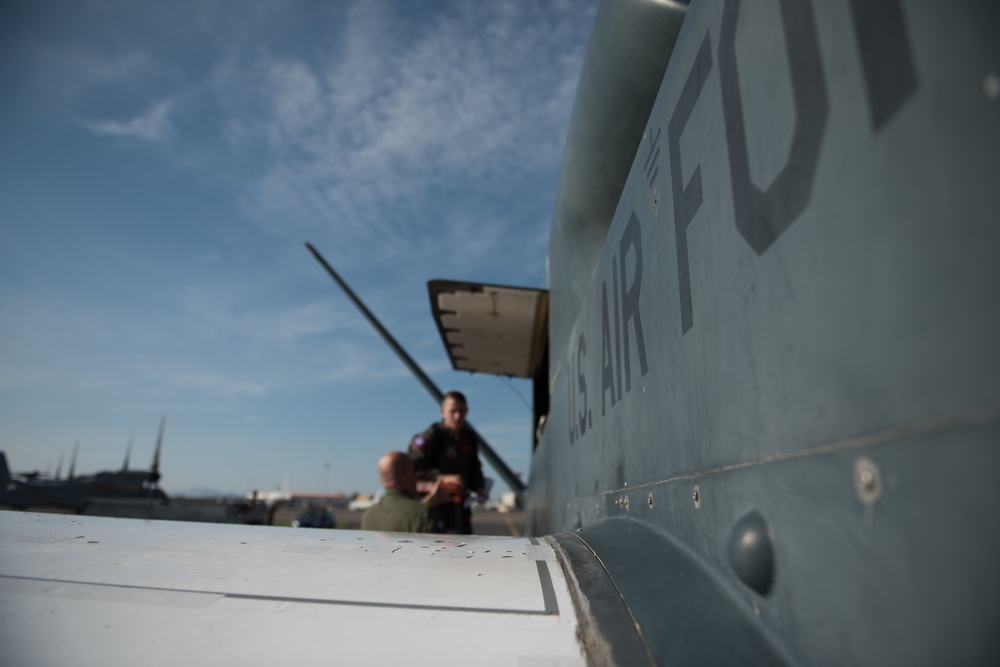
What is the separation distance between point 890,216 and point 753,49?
38 cm

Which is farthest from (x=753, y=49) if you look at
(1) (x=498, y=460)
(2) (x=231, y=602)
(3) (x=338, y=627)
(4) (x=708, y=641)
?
(1) (x=498, y=460)

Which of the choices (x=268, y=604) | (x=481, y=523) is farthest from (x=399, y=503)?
(x=481, y=523)

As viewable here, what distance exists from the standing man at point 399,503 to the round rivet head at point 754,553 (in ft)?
8.04

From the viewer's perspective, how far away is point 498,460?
21.3 feet

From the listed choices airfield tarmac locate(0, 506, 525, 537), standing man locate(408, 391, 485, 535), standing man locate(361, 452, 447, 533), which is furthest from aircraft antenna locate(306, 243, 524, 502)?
airfield tarmac locate(0, 506, 525, 537)

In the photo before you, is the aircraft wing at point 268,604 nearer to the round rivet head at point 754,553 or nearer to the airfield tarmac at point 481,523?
the round rivet head at point 754,553

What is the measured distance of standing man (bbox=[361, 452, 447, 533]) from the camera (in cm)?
312

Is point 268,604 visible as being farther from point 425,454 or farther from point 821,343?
point 425,454

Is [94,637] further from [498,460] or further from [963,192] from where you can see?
[498,460]

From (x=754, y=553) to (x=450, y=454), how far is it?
13.0 feet

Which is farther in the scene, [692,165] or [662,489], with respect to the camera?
[662,489]

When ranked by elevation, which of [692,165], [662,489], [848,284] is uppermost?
[692,165]

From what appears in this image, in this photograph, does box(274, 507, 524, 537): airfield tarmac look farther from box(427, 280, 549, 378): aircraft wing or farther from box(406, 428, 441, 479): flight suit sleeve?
box(406, 428, 441, 479): flight suit sleeve

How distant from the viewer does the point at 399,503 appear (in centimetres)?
318
